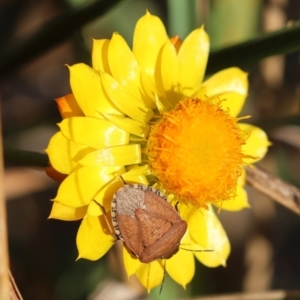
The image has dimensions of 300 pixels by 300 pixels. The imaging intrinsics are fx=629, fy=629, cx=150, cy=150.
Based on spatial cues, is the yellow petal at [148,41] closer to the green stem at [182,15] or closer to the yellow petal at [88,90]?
the yellow petal at [88,90]

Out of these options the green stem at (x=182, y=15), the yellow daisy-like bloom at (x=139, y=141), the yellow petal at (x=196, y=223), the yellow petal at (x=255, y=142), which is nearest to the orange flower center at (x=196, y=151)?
the yellow daisy-like bloom at (x=139, y=141)

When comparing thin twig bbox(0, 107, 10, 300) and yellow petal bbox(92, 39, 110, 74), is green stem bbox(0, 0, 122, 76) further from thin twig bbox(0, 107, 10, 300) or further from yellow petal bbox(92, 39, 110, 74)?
thin twig bbox(0, 107, 10, 300)

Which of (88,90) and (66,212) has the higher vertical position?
(88,90)

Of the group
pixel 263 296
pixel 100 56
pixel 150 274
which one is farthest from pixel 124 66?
pixel 263 296

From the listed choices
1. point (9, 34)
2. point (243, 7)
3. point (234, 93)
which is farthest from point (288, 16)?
point (9, 34)

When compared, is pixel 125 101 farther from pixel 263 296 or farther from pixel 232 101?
pixel 263 296

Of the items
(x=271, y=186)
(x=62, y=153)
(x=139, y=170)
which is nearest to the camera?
(x=62, y=153)

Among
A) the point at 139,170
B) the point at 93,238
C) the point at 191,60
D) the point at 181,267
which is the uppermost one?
the point at 191,60

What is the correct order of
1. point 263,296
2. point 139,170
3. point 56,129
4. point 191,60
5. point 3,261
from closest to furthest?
1. point 3,261
2. point 139,170
3. point 191,60
4. point 263,296
5. point 56,129

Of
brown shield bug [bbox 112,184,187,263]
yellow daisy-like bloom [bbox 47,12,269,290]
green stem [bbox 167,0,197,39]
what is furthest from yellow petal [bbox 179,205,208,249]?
green stem [bbox 167,0,197,39]
